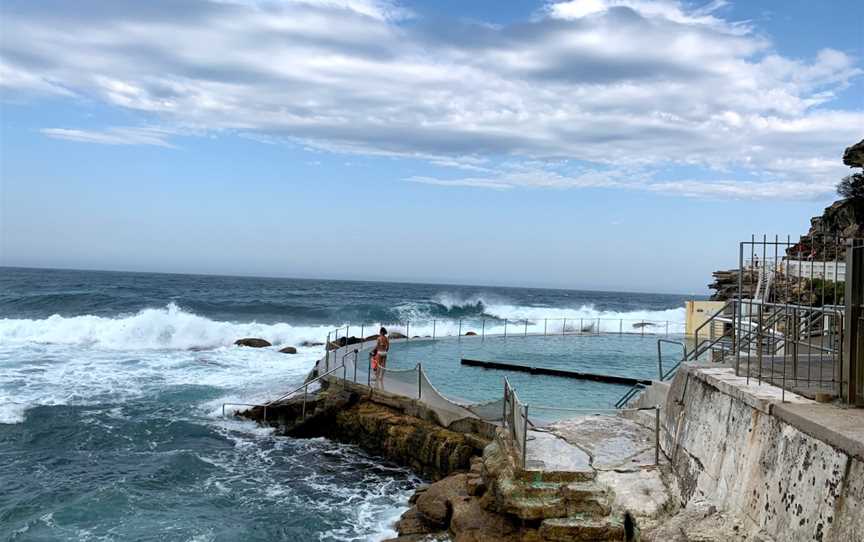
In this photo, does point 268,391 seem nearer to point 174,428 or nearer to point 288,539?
point 174,428

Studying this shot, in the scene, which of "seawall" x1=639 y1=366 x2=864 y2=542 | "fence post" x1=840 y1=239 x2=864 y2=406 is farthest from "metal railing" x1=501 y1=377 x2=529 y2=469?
"fence post" x1=840 y1=239 x2=864 y2=406

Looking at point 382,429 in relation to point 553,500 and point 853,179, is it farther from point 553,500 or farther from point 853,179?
point 853,179

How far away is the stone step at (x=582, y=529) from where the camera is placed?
690 centimetres

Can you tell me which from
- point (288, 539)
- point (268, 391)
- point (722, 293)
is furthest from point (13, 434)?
point (722, 293)

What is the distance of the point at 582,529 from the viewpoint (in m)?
6.92

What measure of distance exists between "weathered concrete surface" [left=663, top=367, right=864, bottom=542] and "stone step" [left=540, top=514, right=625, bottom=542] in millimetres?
768

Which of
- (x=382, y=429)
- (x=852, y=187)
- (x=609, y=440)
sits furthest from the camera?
(x=852, y=187)

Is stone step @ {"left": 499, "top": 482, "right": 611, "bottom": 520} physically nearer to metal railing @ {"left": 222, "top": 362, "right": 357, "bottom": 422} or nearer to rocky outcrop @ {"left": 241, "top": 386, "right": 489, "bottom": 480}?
rocky outcrop @ {"left": 241, "top": 386, "right": 489, "bottom": 480}

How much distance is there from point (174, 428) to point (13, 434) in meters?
3.27

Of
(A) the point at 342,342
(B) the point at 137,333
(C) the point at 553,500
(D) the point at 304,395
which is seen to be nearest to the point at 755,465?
(C) the point at 553,500

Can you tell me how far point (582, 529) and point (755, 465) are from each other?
6.42ft

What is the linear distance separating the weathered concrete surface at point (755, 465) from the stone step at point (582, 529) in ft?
2.52

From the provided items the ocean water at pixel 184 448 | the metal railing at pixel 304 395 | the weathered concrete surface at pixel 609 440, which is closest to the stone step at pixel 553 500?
the weathered concrete surface at pixel 609 440

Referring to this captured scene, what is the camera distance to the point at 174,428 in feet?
49.4
